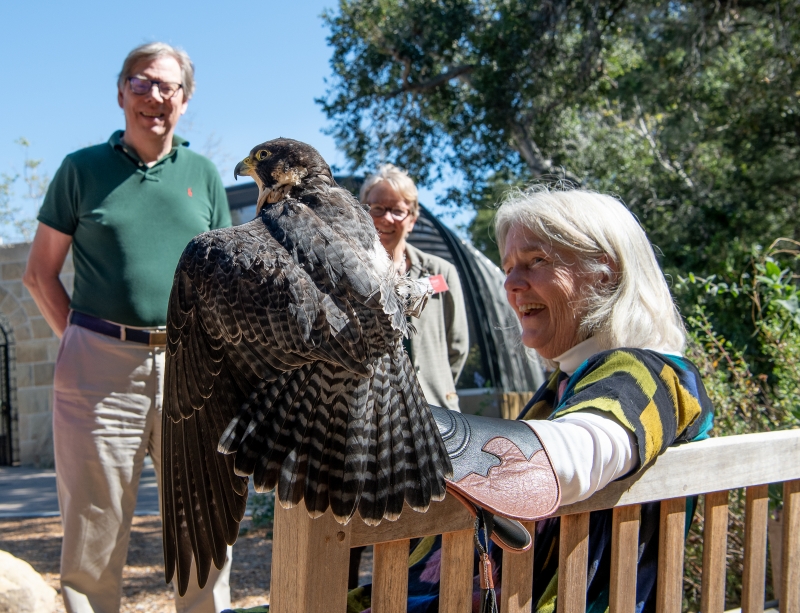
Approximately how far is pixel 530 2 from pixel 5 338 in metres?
8.77

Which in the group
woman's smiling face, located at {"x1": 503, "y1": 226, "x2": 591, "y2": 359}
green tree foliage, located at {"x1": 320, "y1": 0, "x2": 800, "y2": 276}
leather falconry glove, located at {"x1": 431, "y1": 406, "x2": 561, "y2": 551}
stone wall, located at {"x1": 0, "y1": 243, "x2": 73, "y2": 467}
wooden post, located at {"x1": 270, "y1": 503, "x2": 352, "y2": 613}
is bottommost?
stone wall, located at {"x1": 0, "y1": 243, "x2": 73, "y2": 467}

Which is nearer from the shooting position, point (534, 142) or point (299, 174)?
point (299, 174)

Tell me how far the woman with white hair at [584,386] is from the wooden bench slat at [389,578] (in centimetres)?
19

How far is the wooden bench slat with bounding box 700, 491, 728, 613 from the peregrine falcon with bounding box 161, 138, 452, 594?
0.82 metres

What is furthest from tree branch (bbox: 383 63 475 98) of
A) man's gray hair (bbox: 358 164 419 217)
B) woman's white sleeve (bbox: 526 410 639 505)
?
woman's white sleeve (bbox: 526 410 639 505)

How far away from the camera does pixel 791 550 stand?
75.2 inches

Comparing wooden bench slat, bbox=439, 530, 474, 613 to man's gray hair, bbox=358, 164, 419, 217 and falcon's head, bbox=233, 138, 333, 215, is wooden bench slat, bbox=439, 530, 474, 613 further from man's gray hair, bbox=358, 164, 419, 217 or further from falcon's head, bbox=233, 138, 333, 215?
man's gray hair, bbox=358, 164, 419, 217

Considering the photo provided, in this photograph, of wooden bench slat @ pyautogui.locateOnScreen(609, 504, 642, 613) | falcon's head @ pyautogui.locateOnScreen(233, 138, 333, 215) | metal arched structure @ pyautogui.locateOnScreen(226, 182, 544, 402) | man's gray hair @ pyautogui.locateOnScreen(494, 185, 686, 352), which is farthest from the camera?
metal arched structure @ pyautogui.locateOnScreen(226, 182, 544, 402)

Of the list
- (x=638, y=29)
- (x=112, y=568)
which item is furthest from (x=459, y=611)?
(x=638, y=29)

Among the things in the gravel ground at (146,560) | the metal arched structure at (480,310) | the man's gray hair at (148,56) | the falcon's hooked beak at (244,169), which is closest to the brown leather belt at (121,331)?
the falcon's hooked beak at (244,169)

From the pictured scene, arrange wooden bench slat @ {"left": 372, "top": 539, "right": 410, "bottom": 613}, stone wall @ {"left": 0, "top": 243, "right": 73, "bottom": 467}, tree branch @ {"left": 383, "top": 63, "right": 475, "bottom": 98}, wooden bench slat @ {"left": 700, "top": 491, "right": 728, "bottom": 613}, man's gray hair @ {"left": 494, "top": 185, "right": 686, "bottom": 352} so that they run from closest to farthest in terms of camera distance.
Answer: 1. wooden bench slat @ {"left": 372, "top": 539, "right": 410, "bottom": 613}
2. wooden bench slat @ {"left": 700, "top": 491, "right": 728, "bottom": 613}
3. man's gray hair @ {"left": 494, "top": 185, "right": 686, "bottom": 352}
4. stone wall @ {"left": 0, "top": 243, "right": 73, "bottom": 467}
5. tree branch @ {"left": 383, "top": 63, "right": 475, "bottom": 98}

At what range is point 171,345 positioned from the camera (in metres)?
1.66

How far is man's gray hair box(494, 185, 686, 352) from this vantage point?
74.1 inches

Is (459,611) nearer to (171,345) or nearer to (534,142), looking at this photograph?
(171,345)
